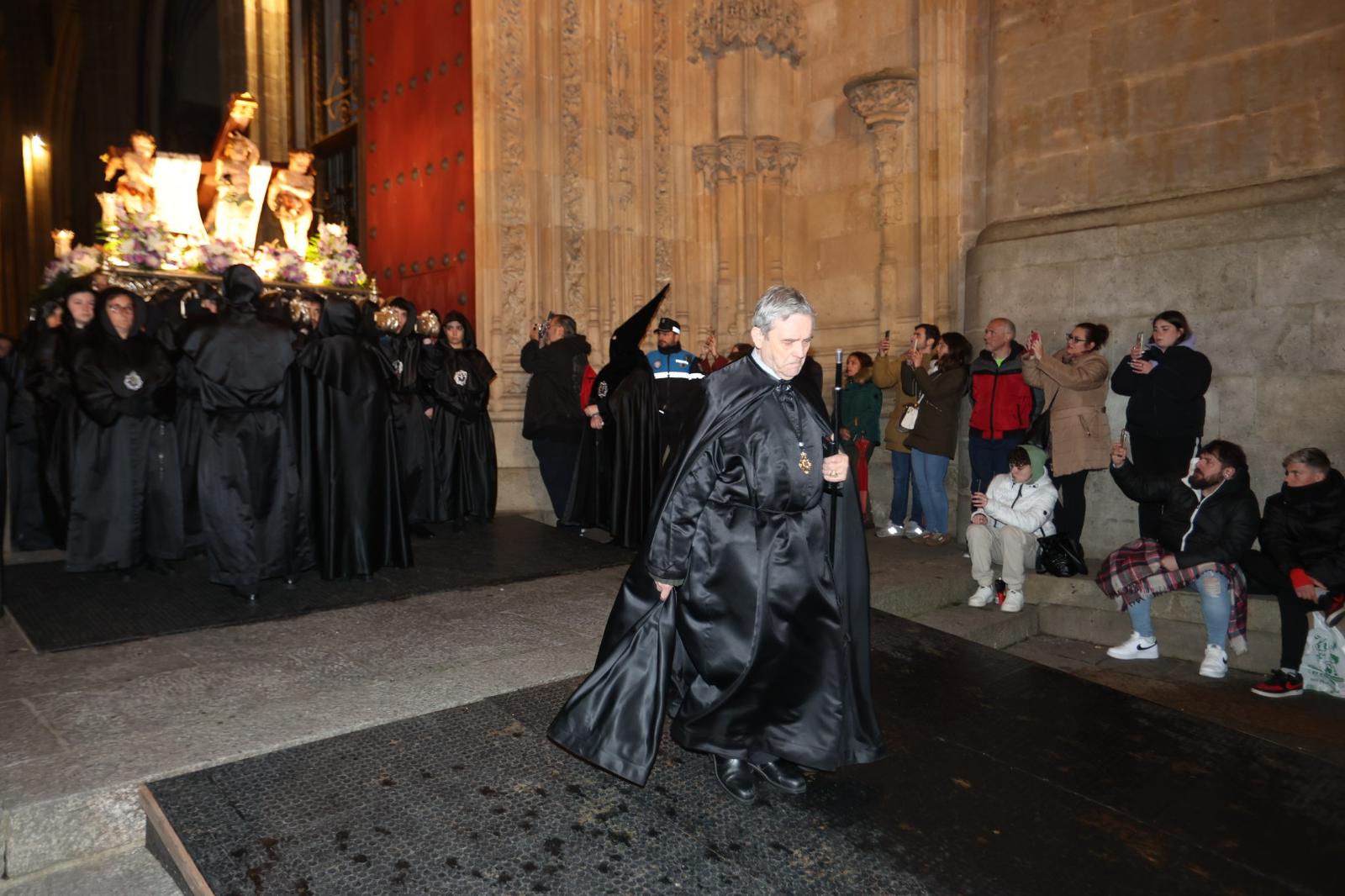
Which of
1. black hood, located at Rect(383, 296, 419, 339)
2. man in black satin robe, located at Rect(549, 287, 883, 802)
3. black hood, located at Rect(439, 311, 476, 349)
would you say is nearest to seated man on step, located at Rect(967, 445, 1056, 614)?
man in black satin robe, located at Rect(549, 287, 883, 802)

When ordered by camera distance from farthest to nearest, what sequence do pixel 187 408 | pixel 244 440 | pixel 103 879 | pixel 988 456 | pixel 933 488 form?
pixel 933 488
pixel 988 456
pixel 187 408
pixel 244 440
pixel 103 879

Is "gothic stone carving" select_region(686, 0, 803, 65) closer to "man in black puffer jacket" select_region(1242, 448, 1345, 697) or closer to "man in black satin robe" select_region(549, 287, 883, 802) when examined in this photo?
"man in black puffer jacket" select_region(1242, 448, 1345, 697)

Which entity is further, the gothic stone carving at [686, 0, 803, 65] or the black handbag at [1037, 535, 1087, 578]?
the gothic stone carving at [686, 0, 803, 65]

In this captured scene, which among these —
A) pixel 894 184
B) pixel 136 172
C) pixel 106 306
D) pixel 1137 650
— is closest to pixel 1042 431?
pixel 1137 650

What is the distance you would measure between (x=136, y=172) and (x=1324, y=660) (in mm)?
10606

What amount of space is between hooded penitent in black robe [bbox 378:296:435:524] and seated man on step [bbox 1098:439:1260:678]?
18.3ft

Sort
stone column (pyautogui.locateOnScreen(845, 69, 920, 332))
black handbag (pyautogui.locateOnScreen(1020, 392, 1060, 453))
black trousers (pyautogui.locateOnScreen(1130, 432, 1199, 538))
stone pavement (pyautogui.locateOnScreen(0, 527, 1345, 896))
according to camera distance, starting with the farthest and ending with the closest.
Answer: stone column (pyautogui.locateOnScreen(845, 69, 920, 332)) < black handbag (pyautogui.locateOnScreen(1020, 392, 1060, 453)) < black trousers (pyautogui.locateOnScreen(1130, 432, 1199, 538)) < stone pavement (pyautogui.locateOnScreen(0, 527, 1345, 896))

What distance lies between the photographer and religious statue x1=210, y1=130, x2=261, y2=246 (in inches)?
375

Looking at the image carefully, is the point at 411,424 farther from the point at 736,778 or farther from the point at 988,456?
the point at 736,778

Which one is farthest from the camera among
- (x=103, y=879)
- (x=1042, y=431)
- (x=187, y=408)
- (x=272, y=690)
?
(x=1042, y=431)

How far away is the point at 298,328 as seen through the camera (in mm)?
6719

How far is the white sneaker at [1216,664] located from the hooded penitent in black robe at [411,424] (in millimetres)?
5958

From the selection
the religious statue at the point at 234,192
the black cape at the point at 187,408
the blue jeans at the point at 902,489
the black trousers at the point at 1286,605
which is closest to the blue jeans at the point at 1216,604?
the black trousers at the point at 1286,605

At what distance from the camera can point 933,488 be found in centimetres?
813
